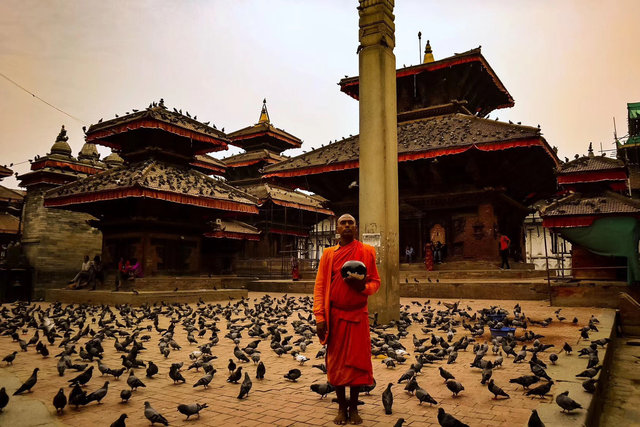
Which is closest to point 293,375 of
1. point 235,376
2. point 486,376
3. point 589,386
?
point 235,376

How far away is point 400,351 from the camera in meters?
6.12

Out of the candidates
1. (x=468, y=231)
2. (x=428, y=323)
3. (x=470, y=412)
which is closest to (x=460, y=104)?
(x=468, y=231)

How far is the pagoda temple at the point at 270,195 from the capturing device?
30.5m

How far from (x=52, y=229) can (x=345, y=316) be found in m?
23.8

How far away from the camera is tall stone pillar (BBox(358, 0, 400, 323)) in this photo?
8.93 meters

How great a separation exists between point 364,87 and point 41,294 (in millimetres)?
20814

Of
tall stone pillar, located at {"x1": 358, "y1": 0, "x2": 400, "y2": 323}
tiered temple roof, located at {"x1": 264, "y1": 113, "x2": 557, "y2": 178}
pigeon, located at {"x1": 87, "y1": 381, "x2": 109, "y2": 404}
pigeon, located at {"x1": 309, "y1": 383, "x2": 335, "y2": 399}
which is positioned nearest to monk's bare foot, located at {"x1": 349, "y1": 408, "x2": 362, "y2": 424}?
pigeon, located at {"x1": 309, "y1": 383, "x2": 335, "y2": 399}

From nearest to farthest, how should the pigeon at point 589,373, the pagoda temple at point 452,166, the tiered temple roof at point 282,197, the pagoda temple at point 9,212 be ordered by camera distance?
the pigeon at point 589,373 < the pagoda temple at point 452,166 < the pagoda temple at point 9,212 < the tiered temple roof at point 282,197

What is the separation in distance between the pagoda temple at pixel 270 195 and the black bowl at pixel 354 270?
24276 mm

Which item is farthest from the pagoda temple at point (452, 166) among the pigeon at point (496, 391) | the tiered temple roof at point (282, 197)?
the pigeon at point (496, 391)

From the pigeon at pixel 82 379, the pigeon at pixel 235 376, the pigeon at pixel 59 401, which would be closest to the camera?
the pigeon at pixel 59 401

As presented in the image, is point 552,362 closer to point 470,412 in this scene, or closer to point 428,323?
point 470,412

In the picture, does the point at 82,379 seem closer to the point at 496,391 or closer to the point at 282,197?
the point at 496,391

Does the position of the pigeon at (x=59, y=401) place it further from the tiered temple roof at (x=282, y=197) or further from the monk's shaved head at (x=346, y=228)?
the tiered temple roof at (x=282, y=197)
